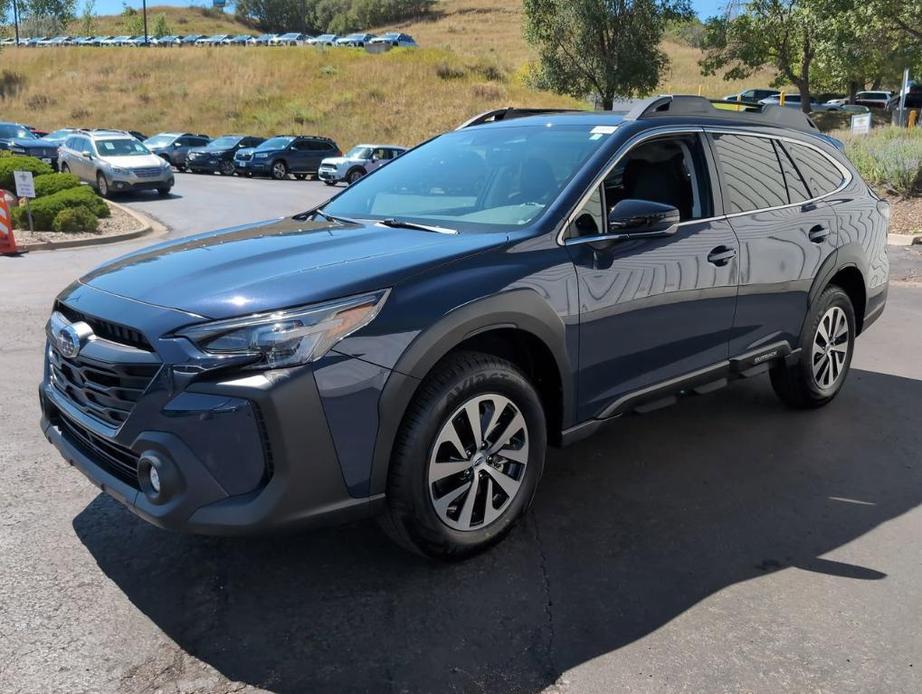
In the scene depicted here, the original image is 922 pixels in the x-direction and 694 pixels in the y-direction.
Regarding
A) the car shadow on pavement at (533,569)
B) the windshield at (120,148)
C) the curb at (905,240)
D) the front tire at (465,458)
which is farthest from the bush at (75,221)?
the curb at (905,240)

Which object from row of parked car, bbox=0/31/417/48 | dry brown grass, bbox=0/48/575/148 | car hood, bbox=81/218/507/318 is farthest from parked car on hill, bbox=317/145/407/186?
row of parked car, bbox=0/31/417/48

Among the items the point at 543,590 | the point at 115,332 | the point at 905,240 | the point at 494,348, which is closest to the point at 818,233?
the point at 494,348

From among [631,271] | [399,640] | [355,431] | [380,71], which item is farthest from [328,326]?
[380,71]

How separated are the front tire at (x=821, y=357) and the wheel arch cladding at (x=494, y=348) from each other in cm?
216

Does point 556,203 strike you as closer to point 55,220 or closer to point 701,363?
point 701,363

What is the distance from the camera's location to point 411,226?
146 inches

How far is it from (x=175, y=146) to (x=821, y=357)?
32.2 m

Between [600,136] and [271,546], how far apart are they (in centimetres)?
243

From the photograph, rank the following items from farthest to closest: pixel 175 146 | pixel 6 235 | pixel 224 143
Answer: pixel 175 146 < pixel 224 143 < pixel 6 235

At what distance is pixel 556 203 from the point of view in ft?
11.9

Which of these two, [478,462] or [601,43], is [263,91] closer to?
[601,43]

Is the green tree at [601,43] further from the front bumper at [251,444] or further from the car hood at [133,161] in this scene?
the front bumper at [251,444]

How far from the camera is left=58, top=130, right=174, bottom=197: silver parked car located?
834 inches

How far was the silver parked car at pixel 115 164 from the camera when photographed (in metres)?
21.2
